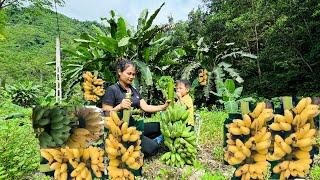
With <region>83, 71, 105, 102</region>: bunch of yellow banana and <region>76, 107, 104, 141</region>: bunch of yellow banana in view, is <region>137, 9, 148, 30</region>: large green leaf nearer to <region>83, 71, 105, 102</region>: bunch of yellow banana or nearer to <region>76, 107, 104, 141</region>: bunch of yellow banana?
<region>83, 71, 105, 102</region>: bunch of yellow banana

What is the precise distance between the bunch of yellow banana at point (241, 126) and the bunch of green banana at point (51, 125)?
94 cm

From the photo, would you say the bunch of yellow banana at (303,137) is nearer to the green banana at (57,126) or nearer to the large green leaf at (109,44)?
the green banana at (57,126)

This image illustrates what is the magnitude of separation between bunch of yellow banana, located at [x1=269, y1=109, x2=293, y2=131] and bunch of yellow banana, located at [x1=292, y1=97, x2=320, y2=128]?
0.03 m

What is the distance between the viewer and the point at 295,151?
2.48 metres

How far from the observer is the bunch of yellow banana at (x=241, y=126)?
2508 mm

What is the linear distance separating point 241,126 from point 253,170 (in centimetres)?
26

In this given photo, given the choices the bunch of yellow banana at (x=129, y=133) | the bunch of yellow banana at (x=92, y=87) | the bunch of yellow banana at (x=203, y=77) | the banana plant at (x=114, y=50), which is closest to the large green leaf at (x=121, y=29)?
the banana plant at (x=114, y=50)

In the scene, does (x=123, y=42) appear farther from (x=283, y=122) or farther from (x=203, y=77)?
(x=283, y=122)

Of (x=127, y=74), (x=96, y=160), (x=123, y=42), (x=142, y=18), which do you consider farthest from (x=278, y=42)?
(x=96, y=160)

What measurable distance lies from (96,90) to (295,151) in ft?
21.9

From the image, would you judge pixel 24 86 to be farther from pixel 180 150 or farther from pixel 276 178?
pixel 276 178

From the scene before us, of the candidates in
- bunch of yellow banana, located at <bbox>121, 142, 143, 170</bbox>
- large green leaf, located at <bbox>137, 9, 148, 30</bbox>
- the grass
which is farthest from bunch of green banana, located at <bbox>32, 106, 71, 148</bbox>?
large green leaf, located at <bbox>137, 9, 148, 30</bbox>

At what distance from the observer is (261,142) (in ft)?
8.14

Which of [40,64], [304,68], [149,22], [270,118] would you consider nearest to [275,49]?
[304,68]
